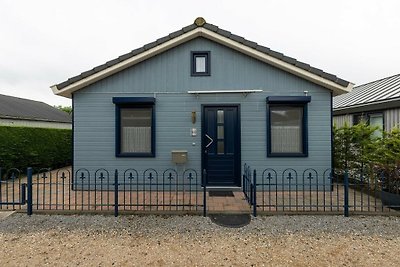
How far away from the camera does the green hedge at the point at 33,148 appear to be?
29.3 ft

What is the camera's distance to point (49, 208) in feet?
17.2

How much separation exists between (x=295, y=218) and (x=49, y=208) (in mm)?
5645

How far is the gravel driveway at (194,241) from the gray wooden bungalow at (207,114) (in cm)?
240

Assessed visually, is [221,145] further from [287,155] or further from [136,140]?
[136,140]

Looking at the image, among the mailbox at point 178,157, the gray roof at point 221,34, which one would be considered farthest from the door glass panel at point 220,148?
the gray roof at point 221,34

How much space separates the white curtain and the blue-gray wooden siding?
31cm

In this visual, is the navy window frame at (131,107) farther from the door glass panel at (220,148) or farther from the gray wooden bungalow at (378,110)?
the gray wooden bungalow at (378,110)

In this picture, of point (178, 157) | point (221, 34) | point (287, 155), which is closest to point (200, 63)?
point (221, 34)

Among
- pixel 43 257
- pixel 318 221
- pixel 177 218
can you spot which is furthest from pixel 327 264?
pixel 43 257

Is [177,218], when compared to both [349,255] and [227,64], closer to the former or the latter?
[349,255]

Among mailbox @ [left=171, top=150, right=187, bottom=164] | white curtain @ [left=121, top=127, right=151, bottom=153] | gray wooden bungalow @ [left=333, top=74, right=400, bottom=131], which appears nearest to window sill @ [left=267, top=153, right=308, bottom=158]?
mailbox @ [left=171, top=150, right=187, bottom=164]

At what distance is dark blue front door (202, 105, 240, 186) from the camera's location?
23.1 ft

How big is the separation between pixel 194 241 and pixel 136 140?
4182 millimetres

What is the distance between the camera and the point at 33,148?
33.0 feet
